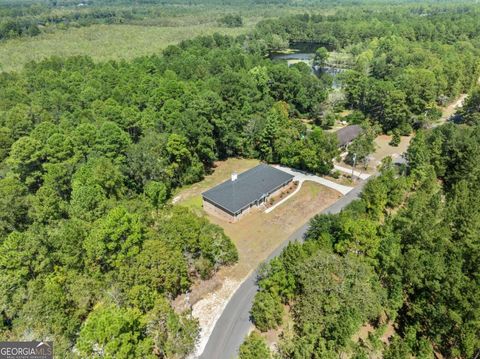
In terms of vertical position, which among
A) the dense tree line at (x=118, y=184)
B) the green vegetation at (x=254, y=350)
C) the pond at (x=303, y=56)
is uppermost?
the dense tree line at (x=118, y=184)

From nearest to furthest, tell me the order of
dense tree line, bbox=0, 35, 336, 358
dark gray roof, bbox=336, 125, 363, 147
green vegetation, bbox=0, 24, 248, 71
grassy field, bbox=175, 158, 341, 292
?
dense tree line, bbox=0, 35, 336, 358
grassy field, bbox=175, 158, 341, 292
dark gray roof, bbox=336, 125, 363, 147
green vegetation, bbox=0, 24, 248, 71

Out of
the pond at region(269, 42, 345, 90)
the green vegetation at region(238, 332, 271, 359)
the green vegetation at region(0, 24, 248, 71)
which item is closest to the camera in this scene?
the green vegetation at region(238, 332, 271, 359)

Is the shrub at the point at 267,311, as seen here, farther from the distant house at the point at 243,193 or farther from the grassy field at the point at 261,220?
the distant house at the point at 243,193

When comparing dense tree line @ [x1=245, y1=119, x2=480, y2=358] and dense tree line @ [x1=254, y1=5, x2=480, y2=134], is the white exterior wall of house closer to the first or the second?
dense tree line @ [x1=245, y1=119, x2=480, y2=358]

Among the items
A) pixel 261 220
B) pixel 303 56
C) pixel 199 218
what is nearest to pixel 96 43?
pixel 303 56

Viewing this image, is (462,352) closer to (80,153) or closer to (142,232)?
(142,232)

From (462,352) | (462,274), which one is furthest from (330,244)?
(462,352)

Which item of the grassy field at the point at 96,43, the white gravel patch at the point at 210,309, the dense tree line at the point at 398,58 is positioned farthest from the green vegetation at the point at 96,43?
the white gravel patch at the point at 210,309

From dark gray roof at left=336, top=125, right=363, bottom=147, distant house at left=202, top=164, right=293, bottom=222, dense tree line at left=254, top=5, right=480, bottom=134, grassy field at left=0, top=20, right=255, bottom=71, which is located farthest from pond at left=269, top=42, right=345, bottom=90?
distant house at left=202, top=164, right=293, bottom=222
